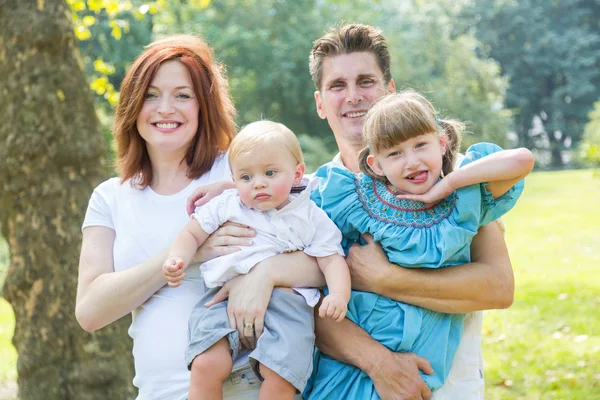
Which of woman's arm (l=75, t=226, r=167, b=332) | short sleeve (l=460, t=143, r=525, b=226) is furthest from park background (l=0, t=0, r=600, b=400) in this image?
Result: woman's arm (l=75, t=226, r=167, b=332)

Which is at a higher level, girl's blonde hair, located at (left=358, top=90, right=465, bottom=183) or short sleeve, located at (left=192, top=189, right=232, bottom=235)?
girl's blonde hair, located at (left=358, top=90, right=465, bottom=183)

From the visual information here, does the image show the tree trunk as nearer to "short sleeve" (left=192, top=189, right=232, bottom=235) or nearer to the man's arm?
"short sleeve" (left=192, top=189, right=232, bottom=235)

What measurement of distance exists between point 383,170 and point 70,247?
2.74 meters

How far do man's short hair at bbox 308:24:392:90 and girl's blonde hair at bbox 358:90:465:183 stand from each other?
70cm

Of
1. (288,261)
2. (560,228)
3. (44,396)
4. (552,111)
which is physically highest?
(288,261)

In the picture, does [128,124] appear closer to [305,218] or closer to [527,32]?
[305,218]

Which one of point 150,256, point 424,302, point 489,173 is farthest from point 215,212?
point 489,173

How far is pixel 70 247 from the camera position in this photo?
458 centimetres

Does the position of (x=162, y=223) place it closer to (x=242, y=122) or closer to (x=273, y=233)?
(x=273, y=233)

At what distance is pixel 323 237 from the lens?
2.42 metres

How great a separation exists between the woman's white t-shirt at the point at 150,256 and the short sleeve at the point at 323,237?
412mm

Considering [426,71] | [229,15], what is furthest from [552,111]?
[229,15]

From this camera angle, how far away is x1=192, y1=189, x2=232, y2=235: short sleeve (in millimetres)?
2436

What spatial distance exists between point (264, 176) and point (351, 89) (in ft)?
3.16
